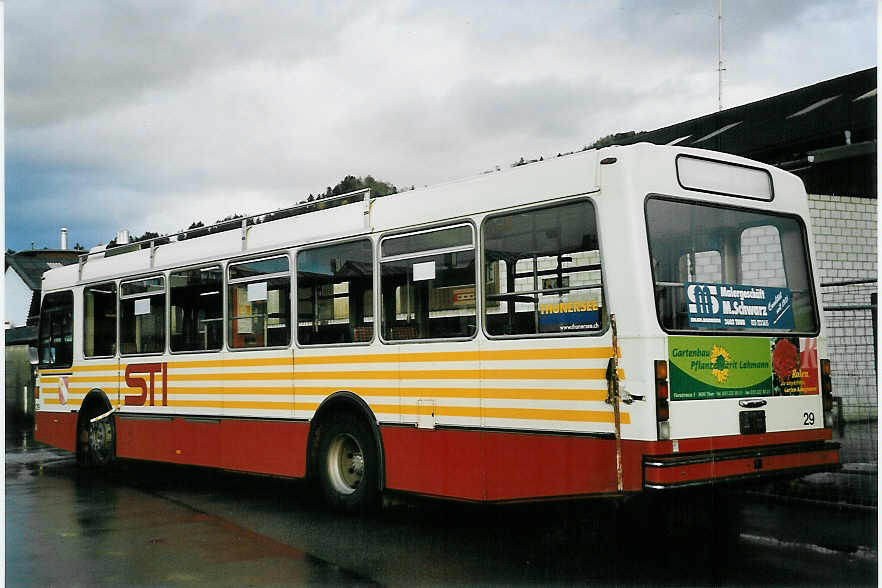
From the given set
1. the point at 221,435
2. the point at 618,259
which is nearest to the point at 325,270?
the point at 221,435

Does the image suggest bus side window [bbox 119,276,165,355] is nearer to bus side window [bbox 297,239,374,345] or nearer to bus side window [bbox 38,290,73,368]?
bus side window [bbox 38,290,73,368]

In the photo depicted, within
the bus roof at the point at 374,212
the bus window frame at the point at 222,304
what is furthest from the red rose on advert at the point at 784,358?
the bus window frame at the point at 222,304

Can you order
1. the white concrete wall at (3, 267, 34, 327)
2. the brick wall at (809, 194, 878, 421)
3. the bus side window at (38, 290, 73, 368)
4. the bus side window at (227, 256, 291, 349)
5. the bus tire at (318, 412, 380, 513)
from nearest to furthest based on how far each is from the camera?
1. the bus tire at (318, 412, 380, 513)
2. the bus side window at (227, 256, 291, 349)
3. the brick wall at (809, 194, 878, 421)
4. the bus side window at (38, 290, 73, 368)
5. the white concrete wall at (3, 267, 34, 327)

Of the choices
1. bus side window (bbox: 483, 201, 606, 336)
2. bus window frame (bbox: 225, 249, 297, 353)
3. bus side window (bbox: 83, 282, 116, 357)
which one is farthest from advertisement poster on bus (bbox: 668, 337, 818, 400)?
bus side window (bbox: 83, 282, 116, 357)

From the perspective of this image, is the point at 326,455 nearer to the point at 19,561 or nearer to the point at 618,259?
the point at 19,561

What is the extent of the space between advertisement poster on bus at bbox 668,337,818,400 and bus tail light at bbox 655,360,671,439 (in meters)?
0.08

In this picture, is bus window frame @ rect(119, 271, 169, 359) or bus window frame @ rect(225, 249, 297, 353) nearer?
bus window frame @ rect(225, 249, 297, 353)

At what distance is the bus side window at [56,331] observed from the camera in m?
14.6

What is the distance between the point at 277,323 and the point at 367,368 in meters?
1.60

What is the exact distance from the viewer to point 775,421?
776 centimetres

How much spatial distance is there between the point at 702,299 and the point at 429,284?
239 cm

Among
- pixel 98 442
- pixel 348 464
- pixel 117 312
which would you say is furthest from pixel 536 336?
pixel 98 442

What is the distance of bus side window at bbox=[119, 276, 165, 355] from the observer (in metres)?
12.5

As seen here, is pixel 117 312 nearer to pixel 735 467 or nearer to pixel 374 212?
pixel 374 212
